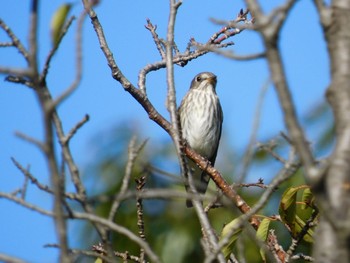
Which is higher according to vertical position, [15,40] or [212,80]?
[212,80]

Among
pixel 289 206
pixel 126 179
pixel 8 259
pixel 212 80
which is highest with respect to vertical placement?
pixel 212 80

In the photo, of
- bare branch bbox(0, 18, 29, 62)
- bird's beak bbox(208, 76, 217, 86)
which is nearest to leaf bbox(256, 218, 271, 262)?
bare branch bbox(0, 18, 29, 62)

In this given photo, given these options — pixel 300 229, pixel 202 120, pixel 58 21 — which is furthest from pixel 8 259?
pixel 202 120

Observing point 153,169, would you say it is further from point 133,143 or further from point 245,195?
point 245,195

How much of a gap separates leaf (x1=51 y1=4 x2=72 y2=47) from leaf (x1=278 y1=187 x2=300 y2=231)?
2021mm

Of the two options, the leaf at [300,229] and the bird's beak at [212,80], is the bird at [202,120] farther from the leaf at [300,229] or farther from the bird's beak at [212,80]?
the leaf at [300,229]

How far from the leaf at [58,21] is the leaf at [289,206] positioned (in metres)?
2.02

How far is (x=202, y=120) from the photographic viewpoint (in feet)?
31.3

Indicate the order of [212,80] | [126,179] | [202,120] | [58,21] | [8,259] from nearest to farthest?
[8,259] < [58,21] < [126,179] < [202,120] < [212,80]

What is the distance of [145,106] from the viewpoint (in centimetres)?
479

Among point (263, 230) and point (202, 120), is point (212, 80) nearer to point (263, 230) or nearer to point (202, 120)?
point (202, 120)

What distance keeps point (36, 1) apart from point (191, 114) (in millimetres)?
7629

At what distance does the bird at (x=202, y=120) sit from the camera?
949 cm

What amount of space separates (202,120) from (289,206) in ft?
18.0
